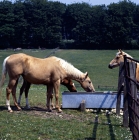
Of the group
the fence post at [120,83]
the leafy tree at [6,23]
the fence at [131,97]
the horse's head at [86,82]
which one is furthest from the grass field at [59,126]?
the leafy tree at [6,23]

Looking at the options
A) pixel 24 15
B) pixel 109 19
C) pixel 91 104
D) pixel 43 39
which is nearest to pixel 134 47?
pixel 109 19

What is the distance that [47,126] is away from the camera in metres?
8.58

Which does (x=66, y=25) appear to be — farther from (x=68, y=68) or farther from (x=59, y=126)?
(x=59, y=126)

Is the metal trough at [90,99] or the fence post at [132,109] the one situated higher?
the fence post at [132,109]

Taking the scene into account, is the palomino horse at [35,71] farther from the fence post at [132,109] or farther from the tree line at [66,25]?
the tree line at [66,25]

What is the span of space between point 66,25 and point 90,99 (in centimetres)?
9058

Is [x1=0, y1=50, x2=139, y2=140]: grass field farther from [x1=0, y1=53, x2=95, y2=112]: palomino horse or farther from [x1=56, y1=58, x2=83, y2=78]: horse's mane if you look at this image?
[x1=56, y1=58, x2=83, y2=78]: horse's mane

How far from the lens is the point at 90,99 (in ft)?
37.4

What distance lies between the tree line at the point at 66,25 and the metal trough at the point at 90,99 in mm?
66559

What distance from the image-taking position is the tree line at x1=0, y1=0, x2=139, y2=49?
277 ft

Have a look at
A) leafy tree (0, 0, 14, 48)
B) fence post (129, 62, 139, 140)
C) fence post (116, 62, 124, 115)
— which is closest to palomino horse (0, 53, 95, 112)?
fence post (116, 62, 124, 115)

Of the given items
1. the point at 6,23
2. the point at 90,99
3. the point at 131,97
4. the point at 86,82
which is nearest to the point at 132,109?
the point at 131,97

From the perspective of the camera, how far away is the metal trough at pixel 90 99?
37.1ft

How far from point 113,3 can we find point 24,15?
21896mm
